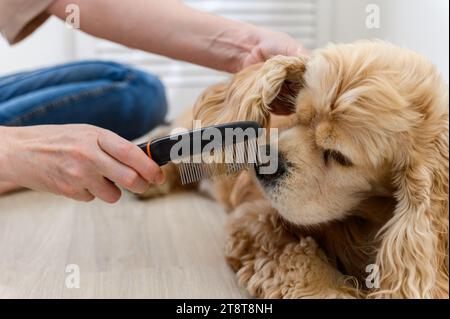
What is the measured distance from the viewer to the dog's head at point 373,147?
1.06 meters

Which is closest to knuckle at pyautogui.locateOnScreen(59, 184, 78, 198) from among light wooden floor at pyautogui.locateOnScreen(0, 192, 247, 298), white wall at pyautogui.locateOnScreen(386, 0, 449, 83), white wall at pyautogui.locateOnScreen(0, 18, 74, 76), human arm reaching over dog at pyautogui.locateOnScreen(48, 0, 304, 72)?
light wooden floor at pyautogui.locateOnScreen(0, 192, 247, 298)

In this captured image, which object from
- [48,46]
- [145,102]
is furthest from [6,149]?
[48,46]

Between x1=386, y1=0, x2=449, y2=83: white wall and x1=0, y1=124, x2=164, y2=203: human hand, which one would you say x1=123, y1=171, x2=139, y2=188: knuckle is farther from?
x1=386, y1=0, x2=449, y2=83: white wall

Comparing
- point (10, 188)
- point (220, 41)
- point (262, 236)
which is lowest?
point (10, 188)

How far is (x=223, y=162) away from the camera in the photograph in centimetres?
113

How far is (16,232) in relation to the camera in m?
1.57

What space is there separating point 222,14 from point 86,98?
940 mm

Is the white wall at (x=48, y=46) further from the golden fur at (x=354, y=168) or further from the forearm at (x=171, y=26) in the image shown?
the golden fur at (x=354, y=168)

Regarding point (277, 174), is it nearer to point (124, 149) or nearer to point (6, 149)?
point (124, 149)

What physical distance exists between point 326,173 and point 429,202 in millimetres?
183

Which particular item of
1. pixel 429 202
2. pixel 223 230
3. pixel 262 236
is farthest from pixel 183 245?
pixel 429 202

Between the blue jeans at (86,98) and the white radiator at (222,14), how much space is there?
0.53 m
